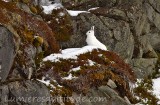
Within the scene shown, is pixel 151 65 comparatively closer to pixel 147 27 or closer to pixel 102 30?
pixel 147 27

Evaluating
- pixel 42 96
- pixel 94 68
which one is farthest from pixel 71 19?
pixel 42 96

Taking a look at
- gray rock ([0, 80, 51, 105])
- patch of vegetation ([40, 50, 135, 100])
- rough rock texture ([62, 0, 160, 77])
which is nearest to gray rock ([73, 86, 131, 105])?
patch of vegetation ([40, 50, 135, 100])

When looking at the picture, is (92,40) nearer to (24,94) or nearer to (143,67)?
(143,67)

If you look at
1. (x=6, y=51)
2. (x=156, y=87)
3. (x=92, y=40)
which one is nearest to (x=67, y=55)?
(x=92, y=40)

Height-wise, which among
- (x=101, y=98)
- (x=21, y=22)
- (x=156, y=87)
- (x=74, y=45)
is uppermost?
(x=21, y=22)

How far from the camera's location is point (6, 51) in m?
11.5

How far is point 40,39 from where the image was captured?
14.8 m

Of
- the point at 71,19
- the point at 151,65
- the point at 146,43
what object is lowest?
the point at 151,65

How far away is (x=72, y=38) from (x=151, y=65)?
799cm

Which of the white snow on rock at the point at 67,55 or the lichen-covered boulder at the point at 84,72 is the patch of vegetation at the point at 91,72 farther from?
the white snow on rock at the point at 67,55

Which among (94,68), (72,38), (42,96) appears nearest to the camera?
(42,96)

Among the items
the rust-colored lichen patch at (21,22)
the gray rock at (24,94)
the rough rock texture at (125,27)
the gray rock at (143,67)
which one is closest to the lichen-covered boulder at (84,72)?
the gray rock at (24,94)

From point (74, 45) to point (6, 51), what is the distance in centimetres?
851

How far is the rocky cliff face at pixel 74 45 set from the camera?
37.7 ft
